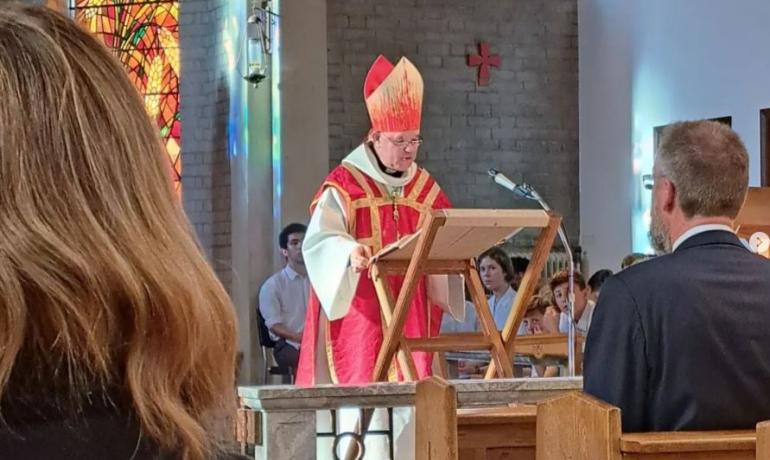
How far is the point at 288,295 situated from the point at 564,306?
229 cm

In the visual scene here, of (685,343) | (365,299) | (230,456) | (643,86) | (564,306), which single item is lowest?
(564,306)

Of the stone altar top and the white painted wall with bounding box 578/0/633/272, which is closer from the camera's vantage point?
the stone altar top

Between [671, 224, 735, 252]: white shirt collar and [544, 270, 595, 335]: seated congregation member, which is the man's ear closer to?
[671, 224, 735, 252]: white shirt collar

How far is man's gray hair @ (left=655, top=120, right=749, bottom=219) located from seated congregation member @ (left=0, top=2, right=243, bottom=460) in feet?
6.48

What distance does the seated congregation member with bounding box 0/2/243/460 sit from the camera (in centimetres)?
89

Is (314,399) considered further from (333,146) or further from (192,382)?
(333,146)

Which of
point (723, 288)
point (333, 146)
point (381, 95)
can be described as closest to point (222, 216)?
point (333, 146)

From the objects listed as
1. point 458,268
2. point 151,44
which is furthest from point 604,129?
point 458,268

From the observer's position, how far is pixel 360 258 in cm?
429

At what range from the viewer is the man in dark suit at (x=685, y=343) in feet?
8.47

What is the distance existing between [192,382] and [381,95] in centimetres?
387

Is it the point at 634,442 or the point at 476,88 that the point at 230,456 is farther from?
the point at 476,88

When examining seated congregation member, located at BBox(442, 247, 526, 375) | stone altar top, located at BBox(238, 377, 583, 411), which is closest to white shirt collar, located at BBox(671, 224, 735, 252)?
stone altar top, located at BBox(238, 377, 583, 411)

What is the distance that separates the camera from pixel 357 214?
4.65 m
